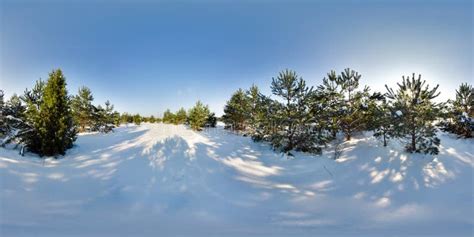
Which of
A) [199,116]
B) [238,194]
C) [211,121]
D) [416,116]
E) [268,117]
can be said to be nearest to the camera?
[238,194]

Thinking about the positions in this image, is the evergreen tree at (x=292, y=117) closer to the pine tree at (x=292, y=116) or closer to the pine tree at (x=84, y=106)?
the pine tree at (x=292, y=116)

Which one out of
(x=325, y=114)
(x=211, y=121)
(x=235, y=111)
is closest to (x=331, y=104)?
(x=325, y=114)

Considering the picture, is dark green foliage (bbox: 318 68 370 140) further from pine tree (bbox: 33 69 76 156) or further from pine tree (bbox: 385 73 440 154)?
pine tree (bbox: 33 69 76 156)

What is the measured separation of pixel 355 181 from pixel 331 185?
1186 mm

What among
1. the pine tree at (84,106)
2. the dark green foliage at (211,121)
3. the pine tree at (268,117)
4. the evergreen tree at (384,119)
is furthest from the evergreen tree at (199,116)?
the evergreen tree at (384,119)

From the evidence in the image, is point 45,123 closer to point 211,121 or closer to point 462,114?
point 462,114

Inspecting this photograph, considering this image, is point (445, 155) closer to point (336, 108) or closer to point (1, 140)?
point (336, 108)

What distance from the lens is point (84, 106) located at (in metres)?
29.6

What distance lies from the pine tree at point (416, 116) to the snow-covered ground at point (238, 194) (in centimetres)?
77

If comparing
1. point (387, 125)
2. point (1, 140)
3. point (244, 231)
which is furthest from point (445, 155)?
point (1, 140)

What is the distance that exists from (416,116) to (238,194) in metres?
10.3

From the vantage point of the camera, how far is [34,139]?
1306cm

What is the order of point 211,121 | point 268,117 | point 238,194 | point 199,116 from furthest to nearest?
point 211,121 < point 199,116 < point 268,117 < point 238,194

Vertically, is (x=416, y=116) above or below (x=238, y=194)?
above
